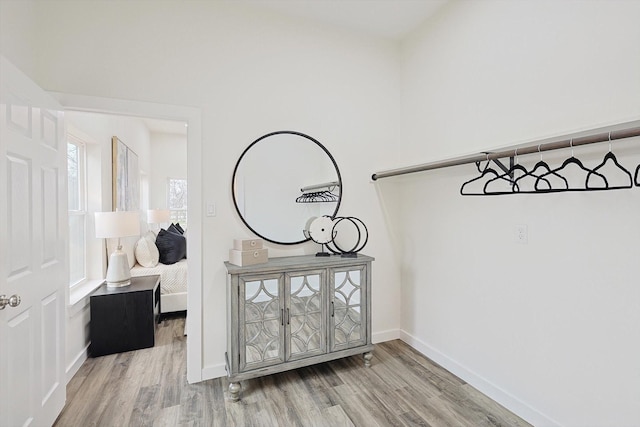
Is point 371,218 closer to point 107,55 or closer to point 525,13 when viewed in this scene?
point 525,13

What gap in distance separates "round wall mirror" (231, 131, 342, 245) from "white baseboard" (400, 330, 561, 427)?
4.70 feet

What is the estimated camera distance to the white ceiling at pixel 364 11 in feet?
8.36

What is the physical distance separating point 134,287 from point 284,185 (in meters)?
1.75

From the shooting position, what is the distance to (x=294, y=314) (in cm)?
237

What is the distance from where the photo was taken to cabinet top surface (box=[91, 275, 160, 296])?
2.87 m

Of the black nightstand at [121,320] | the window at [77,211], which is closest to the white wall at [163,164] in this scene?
the window at [77,211]

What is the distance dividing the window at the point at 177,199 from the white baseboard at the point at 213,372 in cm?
416

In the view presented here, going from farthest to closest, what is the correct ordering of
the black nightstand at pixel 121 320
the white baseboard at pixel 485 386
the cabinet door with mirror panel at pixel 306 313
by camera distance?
the black nightstand at pixel 121 320 → the cabinet door with mirror panel at pixel 306 313 → the white baseboard at pixel 485 386

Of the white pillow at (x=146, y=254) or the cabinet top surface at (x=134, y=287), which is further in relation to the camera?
the white pillow at (x=146, y=254)

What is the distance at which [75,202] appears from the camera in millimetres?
2973

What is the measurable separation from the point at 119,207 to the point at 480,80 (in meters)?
3.79

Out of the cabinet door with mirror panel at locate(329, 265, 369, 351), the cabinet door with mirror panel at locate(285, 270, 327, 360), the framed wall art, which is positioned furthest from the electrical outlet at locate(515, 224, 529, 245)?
the framed wall art
